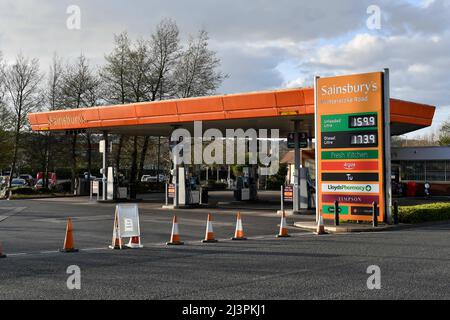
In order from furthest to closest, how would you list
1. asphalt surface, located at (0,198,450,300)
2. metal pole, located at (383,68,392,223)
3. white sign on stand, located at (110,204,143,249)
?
metal pole, located at (383,68,392,223), white sign on stand, located at (110,204,143,249), asphalt surface, located at (0,198,450,300)

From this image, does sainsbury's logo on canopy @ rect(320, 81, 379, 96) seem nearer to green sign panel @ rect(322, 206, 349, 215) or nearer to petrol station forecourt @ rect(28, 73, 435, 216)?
petrol station forecourt @ rect(28, 73, 435, 216)

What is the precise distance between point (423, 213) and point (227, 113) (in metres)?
9.15

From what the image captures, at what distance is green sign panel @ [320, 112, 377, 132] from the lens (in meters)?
19.1

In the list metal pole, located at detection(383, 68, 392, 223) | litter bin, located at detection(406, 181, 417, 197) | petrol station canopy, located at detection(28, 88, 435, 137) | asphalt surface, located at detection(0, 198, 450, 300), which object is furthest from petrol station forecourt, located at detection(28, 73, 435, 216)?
litter bin, located at detection(406, 181, 417, 197)

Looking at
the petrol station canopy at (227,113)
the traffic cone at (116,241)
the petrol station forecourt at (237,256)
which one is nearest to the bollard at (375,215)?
the petrol station forecourt at (237,256)

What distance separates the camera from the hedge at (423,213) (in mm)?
19531

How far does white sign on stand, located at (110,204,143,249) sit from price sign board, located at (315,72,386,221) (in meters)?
7.71

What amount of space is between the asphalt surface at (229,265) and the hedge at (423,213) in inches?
76.1

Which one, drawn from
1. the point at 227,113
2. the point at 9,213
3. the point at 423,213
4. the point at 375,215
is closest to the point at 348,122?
the point at 375,215

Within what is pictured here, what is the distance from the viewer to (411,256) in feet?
38.0
